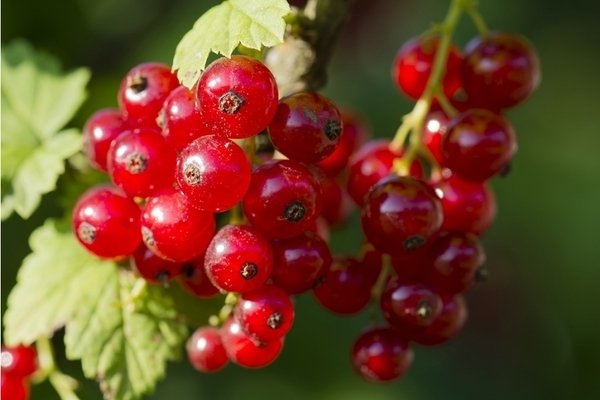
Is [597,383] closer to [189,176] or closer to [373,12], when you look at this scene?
[373,12]

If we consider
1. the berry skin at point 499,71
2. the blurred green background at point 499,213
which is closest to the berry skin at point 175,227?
the berry skin at point 499,71

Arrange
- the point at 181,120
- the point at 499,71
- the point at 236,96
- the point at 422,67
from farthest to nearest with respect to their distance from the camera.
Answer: the point at 422,67, the point at 499,71, the point at 181,120, the point at 236,96

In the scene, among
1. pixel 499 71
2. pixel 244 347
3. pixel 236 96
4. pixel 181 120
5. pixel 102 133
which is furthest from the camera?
pixel 499 71

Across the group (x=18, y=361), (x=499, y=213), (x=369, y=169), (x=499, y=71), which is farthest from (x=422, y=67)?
(x=499, y=213)

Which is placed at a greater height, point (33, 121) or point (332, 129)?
point (332, 129)

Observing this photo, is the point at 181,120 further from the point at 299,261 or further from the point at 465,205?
the point at 465,205

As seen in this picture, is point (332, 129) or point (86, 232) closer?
point (332, 129)

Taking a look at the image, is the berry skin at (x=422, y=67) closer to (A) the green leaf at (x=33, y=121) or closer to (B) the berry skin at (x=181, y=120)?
(B) the berry skin at (x=181, y=120)
